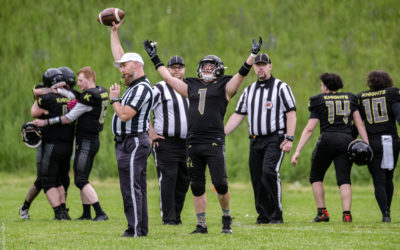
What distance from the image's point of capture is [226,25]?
24078 millimetres

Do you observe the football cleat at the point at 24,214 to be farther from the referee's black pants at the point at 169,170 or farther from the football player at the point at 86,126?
the referee's black pants at the point at 169,170

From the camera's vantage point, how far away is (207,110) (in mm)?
6906

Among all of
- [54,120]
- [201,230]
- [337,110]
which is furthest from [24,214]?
[337,110]

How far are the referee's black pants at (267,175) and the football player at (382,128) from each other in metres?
1.30

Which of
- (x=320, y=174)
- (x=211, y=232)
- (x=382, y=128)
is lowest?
(x=211, y=232)

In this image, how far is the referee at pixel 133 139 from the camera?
6.61 m

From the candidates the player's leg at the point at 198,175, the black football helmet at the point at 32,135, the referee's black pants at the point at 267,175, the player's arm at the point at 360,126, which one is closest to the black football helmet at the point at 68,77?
the black football helmet at the point at 32,135

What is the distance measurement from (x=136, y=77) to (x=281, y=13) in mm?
18246

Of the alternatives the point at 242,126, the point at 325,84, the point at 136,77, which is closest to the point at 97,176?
the point at 242,126

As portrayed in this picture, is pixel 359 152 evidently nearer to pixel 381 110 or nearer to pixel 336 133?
pixel 336 133

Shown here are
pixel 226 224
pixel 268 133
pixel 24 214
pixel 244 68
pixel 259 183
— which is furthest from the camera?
pixel 24 214

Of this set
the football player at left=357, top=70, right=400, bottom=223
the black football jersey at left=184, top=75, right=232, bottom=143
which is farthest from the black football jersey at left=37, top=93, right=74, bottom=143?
the football player at left=357, top=70, right=400, bottom=223

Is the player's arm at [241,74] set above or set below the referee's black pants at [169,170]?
above

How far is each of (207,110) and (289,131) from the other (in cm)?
194
